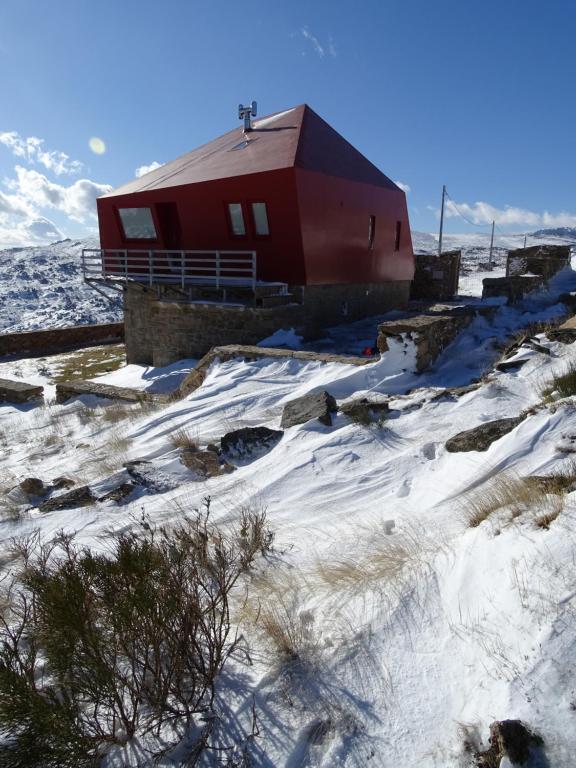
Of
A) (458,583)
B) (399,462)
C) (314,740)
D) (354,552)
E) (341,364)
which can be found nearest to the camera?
(314,740)

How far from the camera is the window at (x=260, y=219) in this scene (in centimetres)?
1338

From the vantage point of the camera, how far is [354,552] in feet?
11.4

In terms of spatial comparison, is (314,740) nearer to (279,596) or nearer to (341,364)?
(279,596)

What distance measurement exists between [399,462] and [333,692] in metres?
2.86

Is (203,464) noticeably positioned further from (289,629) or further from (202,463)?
(289,629)

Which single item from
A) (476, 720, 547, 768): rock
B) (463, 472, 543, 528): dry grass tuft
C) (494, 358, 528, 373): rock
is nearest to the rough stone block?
(494, 358, 528, 373): rock

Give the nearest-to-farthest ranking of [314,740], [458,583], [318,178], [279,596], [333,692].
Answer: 1. [314,740]
2. [333,692]
3. [458,583]
4. [279,596]
5. [318,178]

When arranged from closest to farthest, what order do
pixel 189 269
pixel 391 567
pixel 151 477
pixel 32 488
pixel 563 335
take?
1. pixel 391 567
2. pixel 151 477
3. pixel 32 488
4. pixel 563 335
5. pixel 189 269

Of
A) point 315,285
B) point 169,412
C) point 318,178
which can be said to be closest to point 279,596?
point 169,412

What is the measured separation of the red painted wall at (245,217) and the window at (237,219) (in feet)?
0.44

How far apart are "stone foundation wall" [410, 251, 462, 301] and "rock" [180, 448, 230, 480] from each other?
1713 centimetres

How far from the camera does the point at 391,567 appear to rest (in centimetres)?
307

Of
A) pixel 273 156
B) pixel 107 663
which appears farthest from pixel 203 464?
pixel 273 156

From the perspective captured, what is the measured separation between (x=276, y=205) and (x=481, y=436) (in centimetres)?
1001
